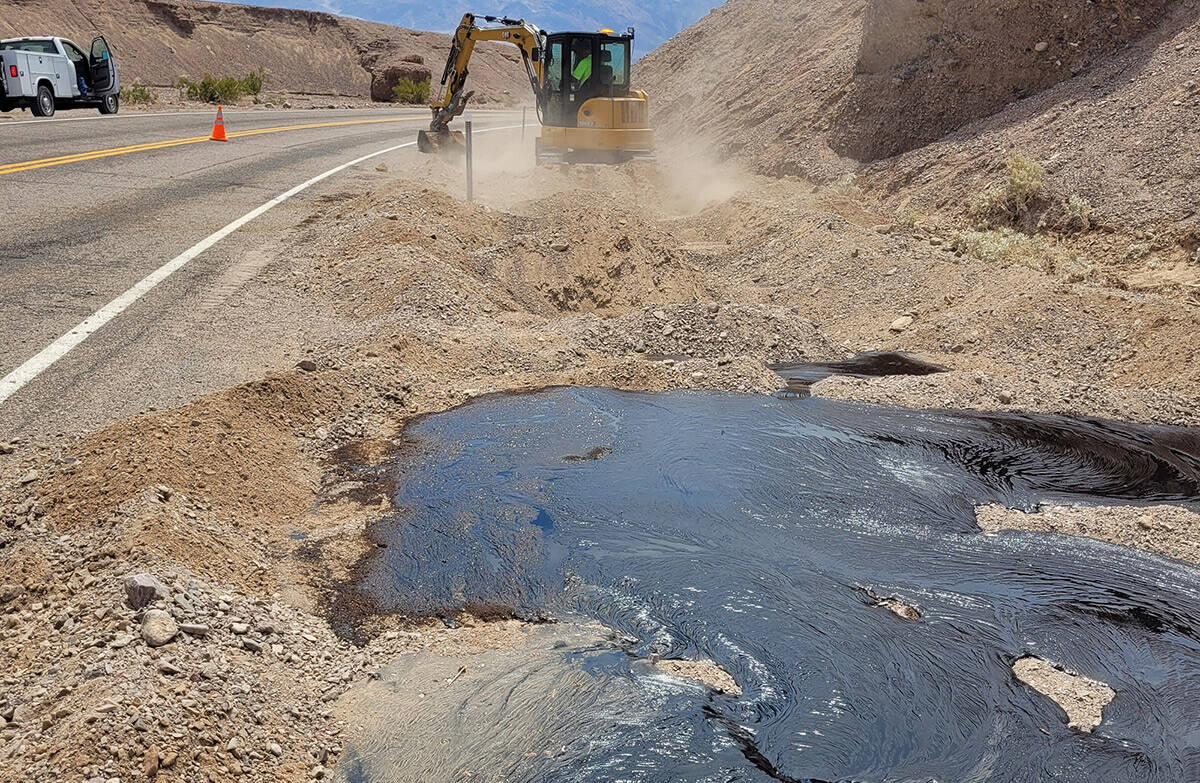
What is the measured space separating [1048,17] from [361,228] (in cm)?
1318

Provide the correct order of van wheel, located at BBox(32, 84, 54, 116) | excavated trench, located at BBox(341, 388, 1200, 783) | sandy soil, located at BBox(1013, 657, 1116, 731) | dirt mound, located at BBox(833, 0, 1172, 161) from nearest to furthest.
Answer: excavated trench, located at BBox(341, 388, 1200, 783) < sandy soil, located at BBox(1013, 657, 1116, 731) < dirt mound, located at BBox(833, 0, 1172, 161) < van wheel, located at BBox(32, 84, 54, 116)

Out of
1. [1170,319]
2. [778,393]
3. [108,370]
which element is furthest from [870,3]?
[108,370]

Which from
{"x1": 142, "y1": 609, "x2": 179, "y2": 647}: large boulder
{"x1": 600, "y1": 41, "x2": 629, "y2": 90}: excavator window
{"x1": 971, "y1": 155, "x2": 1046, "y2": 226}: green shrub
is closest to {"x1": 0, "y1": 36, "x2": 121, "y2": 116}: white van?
{"x1": 600, "y1": 41, "x2": 629, "y2": 90}: excavator window

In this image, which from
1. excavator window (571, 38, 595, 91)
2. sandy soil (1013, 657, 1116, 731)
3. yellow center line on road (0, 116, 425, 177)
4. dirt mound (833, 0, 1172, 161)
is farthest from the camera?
excavator window (571, 38, 595, 91)

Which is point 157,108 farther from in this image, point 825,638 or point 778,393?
point 825,638

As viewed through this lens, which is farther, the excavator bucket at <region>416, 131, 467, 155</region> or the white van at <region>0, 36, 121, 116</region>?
the white van at <region>0, 36, 121, 116</region>

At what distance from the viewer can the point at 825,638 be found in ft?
17.3

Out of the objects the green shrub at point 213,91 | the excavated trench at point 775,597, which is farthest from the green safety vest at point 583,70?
the green shrub at point 213,91

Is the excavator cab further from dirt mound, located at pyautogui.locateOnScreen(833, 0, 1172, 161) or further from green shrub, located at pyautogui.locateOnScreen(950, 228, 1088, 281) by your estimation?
green shrub, located at pyautogui.locateOnScreen(950, 228, 1088, 281)

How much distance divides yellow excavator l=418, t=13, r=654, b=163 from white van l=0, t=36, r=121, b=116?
31.0ft

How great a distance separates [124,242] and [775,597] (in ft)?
29.4

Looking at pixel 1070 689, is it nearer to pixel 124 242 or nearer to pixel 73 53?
pixel 124 242

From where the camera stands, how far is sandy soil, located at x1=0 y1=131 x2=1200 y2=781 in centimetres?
417

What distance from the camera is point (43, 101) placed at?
22203mm
